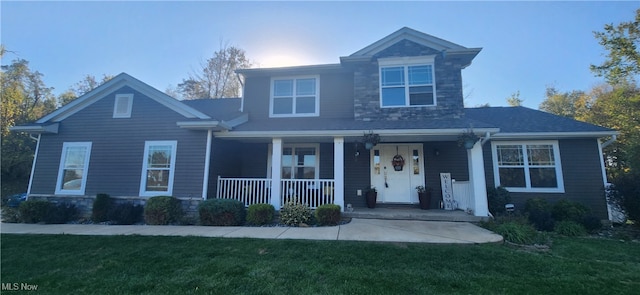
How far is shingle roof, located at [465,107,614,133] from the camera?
8062 mm

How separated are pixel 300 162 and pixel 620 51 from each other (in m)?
17.3

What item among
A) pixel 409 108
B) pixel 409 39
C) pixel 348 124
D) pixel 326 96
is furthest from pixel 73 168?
pixel 409 39

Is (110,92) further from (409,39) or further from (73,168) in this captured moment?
(409,39)

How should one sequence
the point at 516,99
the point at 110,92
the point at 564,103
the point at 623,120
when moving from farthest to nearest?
the point at 516,99, the point at 564,103, the point at 623,120, the point at 110,92

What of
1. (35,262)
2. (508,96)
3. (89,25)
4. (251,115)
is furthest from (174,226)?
(508,96)

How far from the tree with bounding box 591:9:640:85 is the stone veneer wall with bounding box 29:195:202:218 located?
20271 millimetres

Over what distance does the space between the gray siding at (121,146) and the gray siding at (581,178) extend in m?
10.5

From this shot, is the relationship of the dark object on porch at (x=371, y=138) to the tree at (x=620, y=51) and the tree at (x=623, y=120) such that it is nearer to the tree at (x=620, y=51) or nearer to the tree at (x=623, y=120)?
the tree at (x=623, y=120)

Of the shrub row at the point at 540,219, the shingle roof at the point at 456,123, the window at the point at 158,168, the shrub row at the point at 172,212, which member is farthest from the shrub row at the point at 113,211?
the shrub row at the point at 540,219

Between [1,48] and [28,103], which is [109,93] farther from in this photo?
[28,103]

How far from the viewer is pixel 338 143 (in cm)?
761

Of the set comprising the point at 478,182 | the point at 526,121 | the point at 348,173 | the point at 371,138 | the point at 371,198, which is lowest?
the point at 371,198

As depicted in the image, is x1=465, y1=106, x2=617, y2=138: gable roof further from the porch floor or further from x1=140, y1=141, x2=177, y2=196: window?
x1=140, y1=141, x2=177, y2=196: window

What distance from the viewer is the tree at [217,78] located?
20.0 meters
